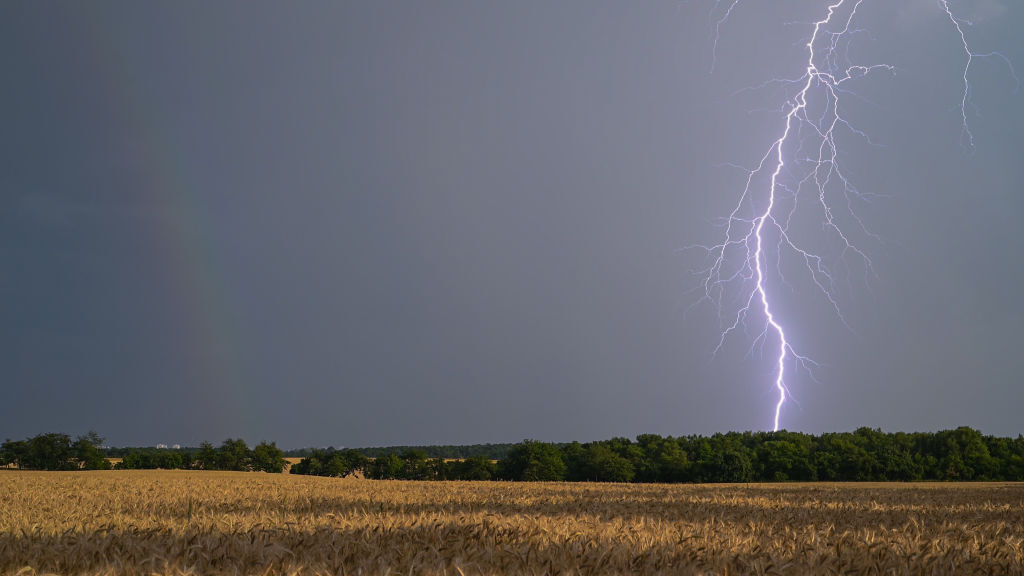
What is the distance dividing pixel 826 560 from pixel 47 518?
10796mm

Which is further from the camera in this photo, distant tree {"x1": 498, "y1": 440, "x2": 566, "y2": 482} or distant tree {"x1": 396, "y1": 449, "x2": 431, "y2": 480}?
distant tree {"x1": 396, "y1": 449, "x2": 431, "y2": 480}

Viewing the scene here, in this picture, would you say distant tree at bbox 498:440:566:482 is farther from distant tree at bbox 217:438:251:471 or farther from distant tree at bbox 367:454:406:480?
distant tree at bbox 217:438:251:471

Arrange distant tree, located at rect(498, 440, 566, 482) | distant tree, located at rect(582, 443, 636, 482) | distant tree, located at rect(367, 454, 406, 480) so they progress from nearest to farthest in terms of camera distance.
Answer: distant tree, located at rect(582, 443, 636, 482) < distant tree, located at rect(498, 440, 566, 482) < distant tree, located at rect(367, 454, 406, 480)

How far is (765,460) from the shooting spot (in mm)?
67188

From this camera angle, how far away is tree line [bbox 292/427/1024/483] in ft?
213

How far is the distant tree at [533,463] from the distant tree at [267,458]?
25.7 m

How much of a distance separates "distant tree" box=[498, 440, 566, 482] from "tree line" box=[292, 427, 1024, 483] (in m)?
0.10

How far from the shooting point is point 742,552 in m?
6.25

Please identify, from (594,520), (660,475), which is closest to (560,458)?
(660,475)

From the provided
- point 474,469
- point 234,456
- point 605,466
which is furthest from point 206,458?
point 605,466

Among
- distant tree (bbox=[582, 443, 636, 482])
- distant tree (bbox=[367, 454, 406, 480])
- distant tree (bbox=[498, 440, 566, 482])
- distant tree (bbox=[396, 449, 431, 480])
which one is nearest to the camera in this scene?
distant tree (bbox=[582, 443, 636, 482])

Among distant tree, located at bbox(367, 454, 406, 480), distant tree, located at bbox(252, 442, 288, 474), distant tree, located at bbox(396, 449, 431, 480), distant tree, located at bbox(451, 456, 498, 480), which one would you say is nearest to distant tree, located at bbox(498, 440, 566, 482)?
distant tree, located at bbox(451, 456, 498, 480)

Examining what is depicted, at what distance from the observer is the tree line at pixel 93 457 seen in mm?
69000

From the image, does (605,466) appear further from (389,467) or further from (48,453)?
(48,453)
